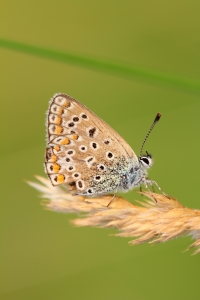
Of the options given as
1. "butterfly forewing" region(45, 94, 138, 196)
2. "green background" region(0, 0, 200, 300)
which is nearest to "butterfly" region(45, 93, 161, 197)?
"butterfly forewing" region(45, 94, 138, 196)

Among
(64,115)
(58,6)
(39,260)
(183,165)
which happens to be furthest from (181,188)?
(58,6)

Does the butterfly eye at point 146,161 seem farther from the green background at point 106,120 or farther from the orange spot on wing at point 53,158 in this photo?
the green background at point 106,120

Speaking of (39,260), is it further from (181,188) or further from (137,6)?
(137,6)

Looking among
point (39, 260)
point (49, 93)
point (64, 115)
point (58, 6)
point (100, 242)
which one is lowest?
point (39, 260)

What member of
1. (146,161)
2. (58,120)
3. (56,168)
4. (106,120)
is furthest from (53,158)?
(106,120)

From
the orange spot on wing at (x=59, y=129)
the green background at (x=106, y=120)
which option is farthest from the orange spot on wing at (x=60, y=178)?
the green background at (x=106, y=120)

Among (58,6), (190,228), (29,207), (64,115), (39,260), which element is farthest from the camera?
(58,6)

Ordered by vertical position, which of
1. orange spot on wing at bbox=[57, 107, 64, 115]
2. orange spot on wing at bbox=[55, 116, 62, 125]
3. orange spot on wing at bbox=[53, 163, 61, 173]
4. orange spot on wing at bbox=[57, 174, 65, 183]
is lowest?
orange spot on wing at bbox=[57, 174, 65, 183]

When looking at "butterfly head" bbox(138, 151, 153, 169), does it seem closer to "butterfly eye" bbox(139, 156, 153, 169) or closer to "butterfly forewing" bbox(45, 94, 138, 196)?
→ "butterfly eye" bbox(139, 156, 153, 169)

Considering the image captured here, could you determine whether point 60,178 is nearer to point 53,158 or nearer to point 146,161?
point 53,158
